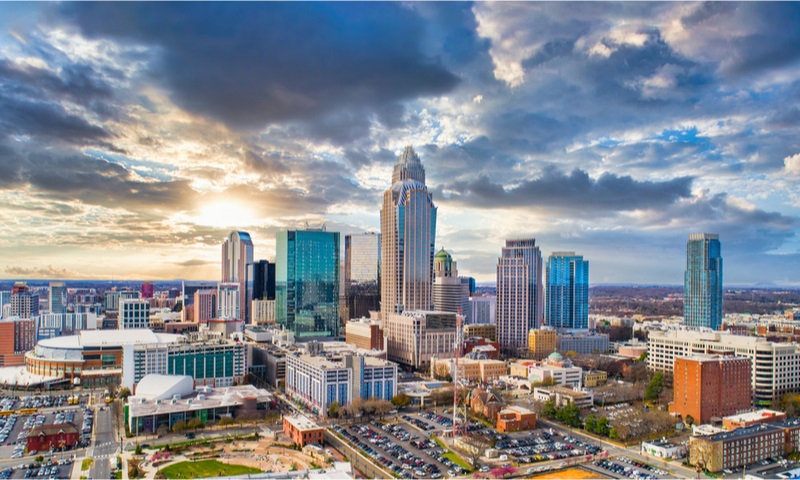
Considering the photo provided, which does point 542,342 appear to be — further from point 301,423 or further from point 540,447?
point 301,423

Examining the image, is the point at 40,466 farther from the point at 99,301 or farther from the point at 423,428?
the point at 99,301

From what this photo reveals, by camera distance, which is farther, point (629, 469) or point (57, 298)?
point (57, 298)

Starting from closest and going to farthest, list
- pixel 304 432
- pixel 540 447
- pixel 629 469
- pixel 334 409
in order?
pixel 629 469, pixel 540 447, pixel 304 432, pixel 334 409

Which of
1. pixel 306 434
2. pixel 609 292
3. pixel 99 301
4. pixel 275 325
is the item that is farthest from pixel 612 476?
pixel 609 292

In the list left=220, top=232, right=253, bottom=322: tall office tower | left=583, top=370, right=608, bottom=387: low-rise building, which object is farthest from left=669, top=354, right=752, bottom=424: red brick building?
left=220, top=232, right=253, bottom=322: tall office tower

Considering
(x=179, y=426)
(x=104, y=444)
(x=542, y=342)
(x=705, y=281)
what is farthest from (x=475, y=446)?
(x=705, y=281)

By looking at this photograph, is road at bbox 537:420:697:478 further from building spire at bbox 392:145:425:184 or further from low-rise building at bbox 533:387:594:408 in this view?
building spire at bbox 392:145:425:184
